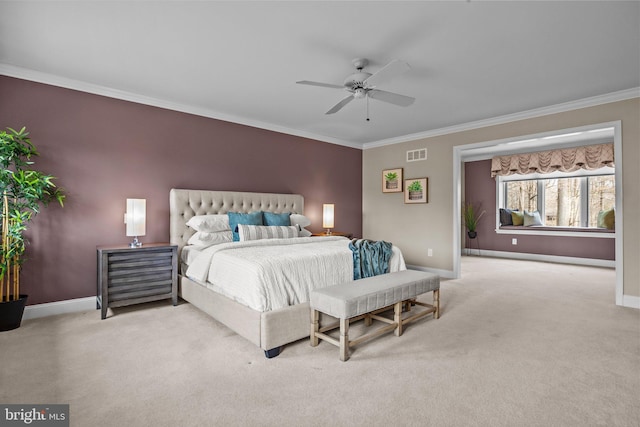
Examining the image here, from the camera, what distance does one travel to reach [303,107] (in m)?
4.27

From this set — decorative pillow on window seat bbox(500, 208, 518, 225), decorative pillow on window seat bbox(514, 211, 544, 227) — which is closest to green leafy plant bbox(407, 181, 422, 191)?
decorative pillow on window seat bbox(500, 208, 518, 225)

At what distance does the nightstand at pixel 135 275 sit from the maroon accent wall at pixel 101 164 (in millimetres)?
321

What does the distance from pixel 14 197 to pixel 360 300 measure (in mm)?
3157

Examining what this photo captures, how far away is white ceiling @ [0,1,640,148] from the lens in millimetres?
2225

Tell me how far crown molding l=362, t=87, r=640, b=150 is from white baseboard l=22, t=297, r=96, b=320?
202 inches

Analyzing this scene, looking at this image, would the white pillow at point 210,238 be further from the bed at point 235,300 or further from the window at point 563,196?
the window at point 563,196

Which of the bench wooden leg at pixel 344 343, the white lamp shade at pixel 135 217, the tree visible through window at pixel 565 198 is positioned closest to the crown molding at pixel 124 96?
the white lamp shade at pixel 135 217

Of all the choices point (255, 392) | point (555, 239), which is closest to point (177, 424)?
point (255, 392)

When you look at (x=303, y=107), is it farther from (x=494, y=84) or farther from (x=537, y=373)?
(x=537, y=373)

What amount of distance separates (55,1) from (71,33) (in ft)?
1.35

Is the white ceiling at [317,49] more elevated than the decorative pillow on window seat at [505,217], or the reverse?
the white ceiling at [317,49]

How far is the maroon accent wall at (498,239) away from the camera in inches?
251

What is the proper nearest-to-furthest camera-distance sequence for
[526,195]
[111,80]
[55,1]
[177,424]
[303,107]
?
[177,424] < [55,1] < [111,80] < [303,107] < [526,195]

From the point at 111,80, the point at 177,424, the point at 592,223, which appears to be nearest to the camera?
the point at 177,424
